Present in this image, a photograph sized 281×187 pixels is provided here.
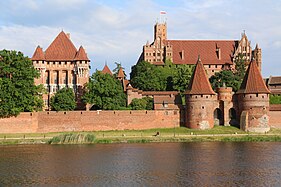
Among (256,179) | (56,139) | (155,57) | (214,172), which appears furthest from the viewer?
(155,57)

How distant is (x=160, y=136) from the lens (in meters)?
44.0

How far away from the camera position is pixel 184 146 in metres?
38.0

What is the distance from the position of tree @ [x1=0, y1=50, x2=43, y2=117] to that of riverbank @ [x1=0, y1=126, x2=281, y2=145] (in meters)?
3.15

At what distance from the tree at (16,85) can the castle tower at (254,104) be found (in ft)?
70.0

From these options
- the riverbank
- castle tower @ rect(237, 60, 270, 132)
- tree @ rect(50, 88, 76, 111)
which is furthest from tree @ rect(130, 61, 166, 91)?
castle tower @ rect(237, 60, 270, 132)

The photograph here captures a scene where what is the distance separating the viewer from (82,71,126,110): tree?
51.0 metres

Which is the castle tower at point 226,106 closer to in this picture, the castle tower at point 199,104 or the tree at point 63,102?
the castle tower at point 199,104

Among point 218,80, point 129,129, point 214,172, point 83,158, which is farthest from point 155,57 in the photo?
point 214,172

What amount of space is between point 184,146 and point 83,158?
9644mm

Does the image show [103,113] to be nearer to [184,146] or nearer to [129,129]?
[129,129]

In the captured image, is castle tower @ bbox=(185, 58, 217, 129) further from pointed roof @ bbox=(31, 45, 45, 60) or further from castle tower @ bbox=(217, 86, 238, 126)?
pointed roof @ bbox=(31, 45, 45, 60)

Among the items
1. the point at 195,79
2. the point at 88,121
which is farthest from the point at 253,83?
the point at 88,121

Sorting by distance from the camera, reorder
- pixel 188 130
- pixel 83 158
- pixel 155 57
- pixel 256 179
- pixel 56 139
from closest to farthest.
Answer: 1. pixel 256 179
2. pixel 83 158
3. pixel 56 139
4. pixel 188 130
5. pixel 155 57

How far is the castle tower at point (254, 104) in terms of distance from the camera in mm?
47781
